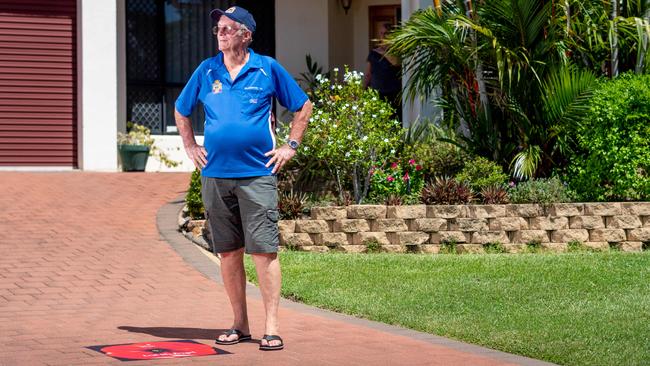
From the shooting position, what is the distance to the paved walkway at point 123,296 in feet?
23.0

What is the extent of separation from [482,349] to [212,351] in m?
1.65

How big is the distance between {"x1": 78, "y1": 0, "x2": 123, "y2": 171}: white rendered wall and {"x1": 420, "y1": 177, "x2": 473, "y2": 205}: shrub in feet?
22.2

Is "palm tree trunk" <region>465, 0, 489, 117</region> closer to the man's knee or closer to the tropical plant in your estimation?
the tropical plant

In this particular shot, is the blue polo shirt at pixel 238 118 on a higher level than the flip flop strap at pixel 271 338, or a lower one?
higher

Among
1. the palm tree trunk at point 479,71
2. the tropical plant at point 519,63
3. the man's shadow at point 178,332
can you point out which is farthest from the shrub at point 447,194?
the man's shadow at point 178,332

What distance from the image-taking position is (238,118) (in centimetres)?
708

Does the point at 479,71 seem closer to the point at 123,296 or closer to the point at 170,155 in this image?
the point at 123,296

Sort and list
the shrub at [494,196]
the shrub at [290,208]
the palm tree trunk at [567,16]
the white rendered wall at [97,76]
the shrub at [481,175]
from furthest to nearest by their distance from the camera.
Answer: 1. the white rendered wall at [97,76]
2. the palm tree trunk at [567,16]
3. the shrub at [481,175]
4. the shrub at [290,208]
5. the shrub at [494,196]

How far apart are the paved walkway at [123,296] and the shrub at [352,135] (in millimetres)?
1800

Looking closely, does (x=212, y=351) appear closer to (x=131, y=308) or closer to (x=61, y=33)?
(x=131, y=308)

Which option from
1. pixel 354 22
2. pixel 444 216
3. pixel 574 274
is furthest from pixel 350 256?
pixel 354 22

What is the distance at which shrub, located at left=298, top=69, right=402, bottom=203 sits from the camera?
12.5 metres

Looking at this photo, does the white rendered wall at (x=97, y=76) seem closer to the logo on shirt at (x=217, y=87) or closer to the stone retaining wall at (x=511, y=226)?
the stone retaining wall at (x=511, y=226)

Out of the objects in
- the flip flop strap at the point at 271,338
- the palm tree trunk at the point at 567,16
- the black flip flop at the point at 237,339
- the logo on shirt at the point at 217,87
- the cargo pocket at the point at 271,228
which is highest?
the palm tree trunk at the point at 567,16
